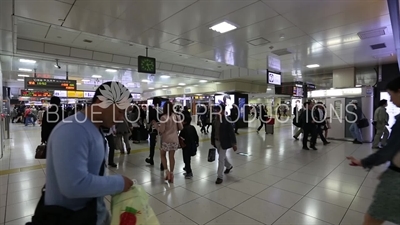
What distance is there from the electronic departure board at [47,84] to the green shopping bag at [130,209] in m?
10.7

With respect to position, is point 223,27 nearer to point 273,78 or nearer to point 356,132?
point 273,78

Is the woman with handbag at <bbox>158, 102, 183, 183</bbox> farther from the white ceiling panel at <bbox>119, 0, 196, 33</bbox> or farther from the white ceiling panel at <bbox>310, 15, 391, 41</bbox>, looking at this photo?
the white ceiling panel at <bbox>310, 15, 391, 41</bbox>

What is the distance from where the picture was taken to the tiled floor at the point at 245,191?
110 inches

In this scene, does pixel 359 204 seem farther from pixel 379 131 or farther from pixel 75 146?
pixel 379 131

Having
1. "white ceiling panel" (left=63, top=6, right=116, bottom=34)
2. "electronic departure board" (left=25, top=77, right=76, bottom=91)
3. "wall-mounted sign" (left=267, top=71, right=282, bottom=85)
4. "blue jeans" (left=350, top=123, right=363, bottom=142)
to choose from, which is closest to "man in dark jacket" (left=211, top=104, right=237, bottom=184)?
"white ceiling panel" (left=63, top=6, right=116, bottom=34)

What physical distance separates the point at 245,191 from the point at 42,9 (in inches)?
186

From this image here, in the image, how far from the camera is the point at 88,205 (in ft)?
3.40

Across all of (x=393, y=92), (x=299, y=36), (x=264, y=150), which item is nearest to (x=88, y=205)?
(x=393, y=92)

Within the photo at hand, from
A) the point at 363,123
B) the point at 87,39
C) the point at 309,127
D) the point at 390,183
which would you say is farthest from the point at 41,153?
the point at 363,123

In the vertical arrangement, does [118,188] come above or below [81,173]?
below

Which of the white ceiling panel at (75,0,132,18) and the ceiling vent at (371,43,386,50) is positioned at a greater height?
the ceiling vent at (371,43,386,50)

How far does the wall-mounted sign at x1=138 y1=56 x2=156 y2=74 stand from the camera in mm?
6428

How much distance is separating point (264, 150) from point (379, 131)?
3915mm

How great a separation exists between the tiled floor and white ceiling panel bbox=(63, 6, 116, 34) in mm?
3126
